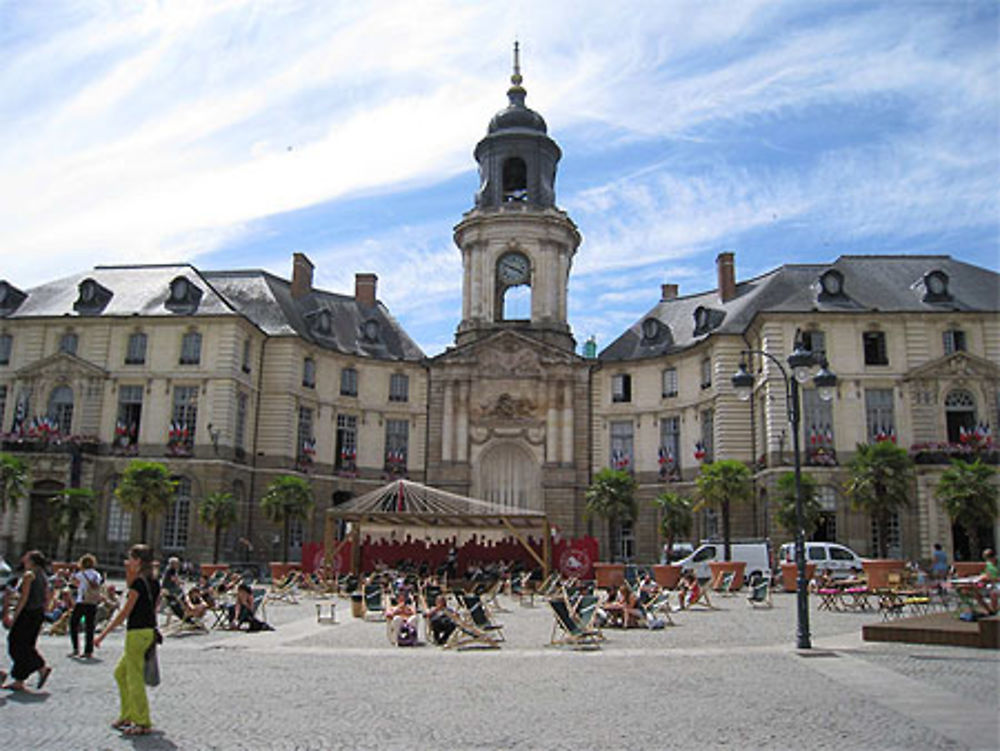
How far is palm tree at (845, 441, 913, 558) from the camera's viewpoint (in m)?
31.3

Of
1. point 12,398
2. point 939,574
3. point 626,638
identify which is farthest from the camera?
point 12,398

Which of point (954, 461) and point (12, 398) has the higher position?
point (12, 398)

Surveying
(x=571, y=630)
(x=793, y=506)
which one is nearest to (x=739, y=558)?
(x=793, y=506)

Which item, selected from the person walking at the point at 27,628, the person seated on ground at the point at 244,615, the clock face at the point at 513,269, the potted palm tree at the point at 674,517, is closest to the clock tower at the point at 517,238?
the clock face at the point at 513,269

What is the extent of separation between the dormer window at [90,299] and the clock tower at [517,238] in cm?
1737

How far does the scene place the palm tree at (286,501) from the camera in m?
36.9

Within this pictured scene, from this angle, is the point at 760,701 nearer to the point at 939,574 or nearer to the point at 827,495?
the point at 939,574

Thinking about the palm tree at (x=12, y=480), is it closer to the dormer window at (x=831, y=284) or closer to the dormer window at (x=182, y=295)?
the dormer window at (x=182, y=295)

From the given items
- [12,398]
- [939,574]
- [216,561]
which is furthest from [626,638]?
[12,398]

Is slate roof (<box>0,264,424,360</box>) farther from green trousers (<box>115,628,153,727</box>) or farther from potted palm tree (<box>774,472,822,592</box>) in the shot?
green trousers (<box>115,628,153,727</box>)

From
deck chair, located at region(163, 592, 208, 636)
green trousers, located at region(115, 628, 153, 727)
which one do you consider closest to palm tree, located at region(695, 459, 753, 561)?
deck chair, located at region(163, 592, 208, 636)

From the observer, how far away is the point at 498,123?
46938 mm

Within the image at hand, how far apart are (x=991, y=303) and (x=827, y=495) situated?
1123 cm

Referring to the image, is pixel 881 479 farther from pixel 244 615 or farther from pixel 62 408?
pixel 62 408
